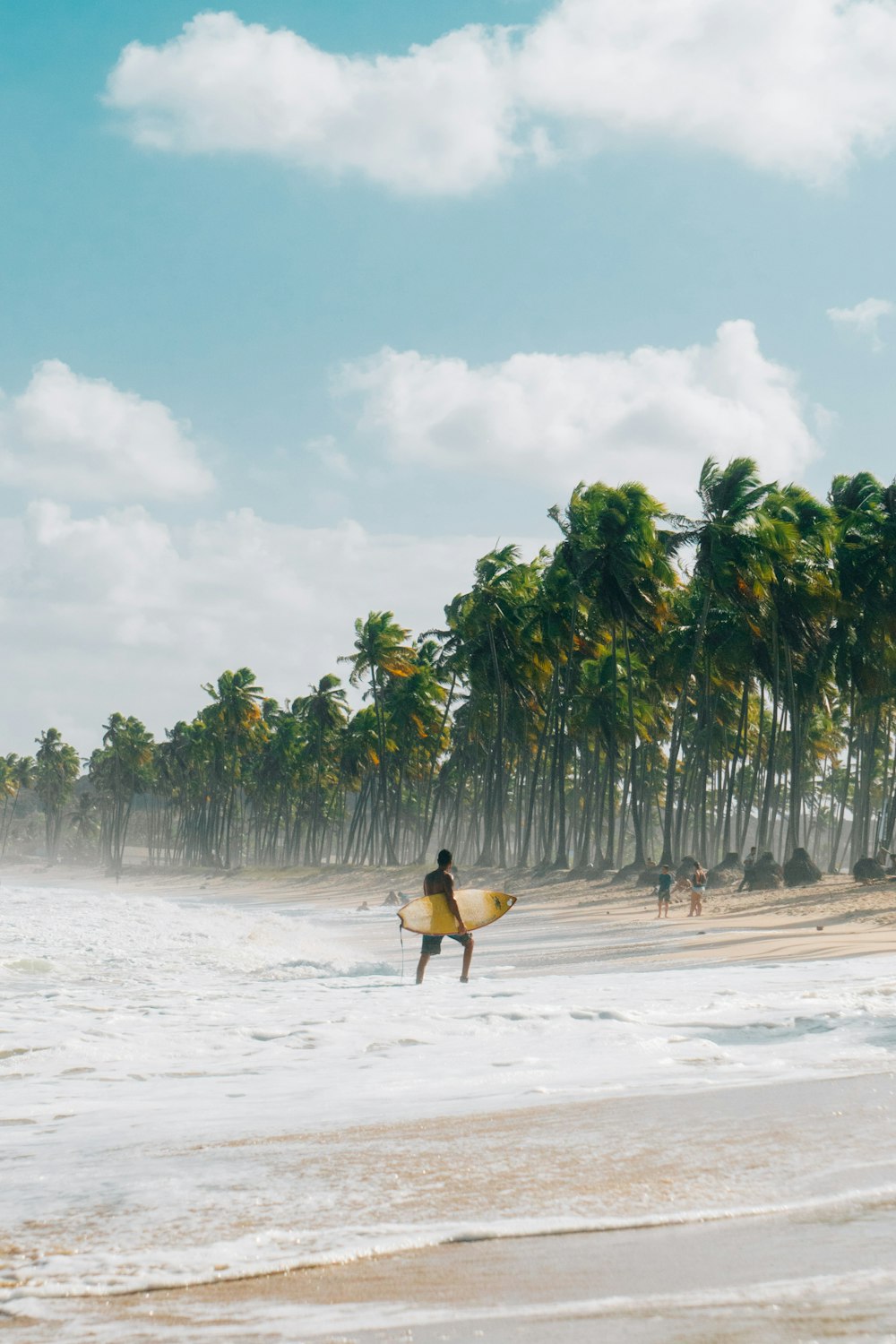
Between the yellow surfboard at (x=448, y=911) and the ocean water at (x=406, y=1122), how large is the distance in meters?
0.73

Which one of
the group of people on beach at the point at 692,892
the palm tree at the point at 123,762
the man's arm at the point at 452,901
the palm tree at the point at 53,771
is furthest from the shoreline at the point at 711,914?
the palm tree at the point at 53,771

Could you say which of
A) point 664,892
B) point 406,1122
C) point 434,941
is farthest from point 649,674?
point 406,1122

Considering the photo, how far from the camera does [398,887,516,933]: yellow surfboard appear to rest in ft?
43.9

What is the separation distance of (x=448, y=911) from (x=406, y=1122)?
24.6 feet

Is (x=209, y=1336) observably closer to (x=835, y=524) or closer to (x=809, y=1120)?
(x=809, y=1120)

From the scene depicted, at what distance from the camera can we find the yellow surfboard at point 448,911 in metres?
13.4

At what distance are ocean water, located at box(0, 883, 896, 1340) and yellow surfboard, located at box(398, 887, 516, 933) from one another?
0.73m

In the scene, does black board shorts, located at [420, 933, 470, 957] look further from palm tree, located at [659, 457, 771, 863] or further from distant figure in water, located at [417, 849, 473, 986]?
palm tree, located at [659, 457, 771, 863]

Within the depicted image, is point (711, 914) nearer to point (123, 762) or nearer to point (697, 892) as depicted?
point (697, 892)

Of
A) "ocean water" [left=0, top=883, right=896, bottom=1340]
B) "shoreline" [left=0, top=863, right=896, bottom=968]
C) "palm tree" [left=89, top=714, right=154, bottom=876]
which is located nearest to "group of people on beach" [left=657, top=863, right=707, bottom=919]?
"shoreline" [left=0, top=863, right=896, bottom=968]

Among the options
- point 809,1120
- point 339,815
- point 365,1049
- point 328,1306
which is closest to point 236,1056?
point 365,1049

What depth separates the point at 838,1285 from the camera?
3174 millimetres

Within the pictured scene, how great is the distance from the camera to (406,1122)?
19.3 feet

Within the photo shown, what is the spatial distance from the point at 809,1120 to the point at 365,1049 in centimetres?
398
